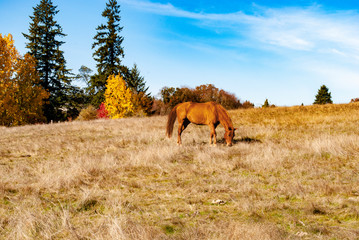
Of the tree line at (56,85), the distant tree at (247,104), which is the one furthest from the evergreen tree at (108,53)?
the distant tree at (247,104)

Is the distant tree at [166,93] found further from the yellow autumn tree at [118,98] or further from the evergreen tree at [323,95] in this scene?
the evergreen tree at [323,95]

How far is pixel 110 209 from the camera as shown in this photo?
175 inches

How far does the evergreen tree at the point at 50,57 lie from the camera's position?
136 ft

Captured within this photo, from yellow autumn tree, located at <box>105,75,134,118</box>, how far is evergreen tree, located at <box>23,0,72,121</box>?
10.6 m

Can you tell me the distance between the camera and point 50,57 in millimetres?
42188

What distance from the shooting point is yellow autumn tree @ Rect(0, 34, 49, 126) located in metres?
28.8

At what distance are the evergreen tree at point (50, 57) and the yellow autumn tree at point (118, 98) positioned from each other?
1060 cm

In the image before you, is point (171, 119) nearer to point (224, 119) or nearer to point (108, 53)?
point (224, 119)

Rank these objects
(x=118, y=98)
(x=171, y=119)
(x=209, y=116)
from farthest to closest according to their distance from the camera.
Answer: (x=118, y=98), (x=171, y=119), (x=209, y=116)

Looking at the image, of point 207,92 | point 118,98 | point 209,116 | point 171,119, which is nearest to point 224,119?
point 209,116

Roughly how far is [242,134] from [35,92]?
93.2 ft

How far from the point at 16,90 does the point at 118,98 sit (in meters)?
12.4

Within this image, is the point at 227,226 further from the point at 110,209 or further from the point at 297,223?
the point at 110,209

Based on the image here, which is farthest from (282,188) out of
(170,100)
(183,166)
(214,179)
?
(170,100)
